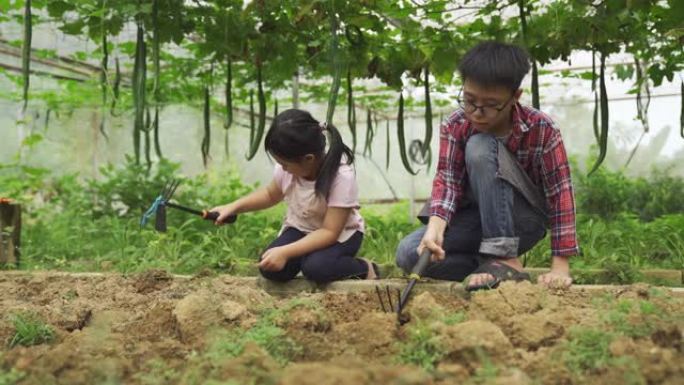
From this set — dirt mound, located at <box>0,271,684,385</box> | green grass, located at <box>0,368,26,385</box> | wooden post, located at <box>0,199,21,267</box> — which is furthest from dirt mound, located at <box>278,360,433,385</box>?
wooden post, located at <box>0,199,21,267</box>

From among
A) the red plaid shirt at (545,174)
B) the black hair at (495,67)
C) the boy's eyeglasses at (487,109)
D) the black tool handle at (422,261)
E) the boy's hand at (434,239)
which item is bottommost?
the black tool handle at (422,261)

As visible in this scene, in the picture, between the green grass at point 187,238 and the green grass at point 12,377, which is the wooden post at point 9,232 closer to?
the green grass at point 187,238

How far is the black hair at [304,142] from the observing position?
271 cm

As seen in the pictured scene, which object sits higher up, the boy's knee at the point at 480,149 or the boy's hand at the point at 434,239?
the boy's knee at the point at 480,149

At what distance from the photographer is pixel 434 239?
2359mm

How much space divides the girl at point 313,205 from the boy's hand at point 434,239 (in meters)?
0.49

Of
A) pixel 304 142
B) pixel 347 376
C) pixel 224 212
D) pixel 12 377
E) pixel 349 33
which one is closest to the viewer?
pixel 347 376

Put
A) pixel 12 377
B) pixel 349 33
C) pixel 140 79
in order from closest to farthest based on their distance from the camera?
pixel 12 377 < pixel 140 79 < pixel 349 33

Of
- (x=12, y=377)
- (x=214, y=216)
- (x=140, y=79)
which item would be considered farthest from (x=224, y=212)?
(x=12, y=377)

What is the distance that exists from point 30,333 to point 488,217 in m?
1.44

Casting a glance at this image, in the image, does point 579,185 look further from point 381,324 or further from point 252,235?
point 381,324

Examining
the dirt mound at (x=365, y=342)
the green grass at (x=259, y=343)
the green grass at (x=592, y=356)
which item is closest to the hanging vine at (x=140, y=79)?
the dirt mound at (x=365, y=342)

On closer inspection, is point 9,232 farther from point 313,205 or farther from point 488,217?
point 488,217

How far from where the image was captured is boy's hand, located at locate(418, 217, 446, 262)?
226 cm
